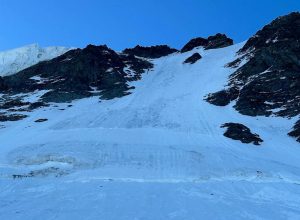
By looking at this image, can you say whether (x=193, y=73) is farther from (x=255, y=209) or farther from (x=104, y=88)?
(x=255, y=209)

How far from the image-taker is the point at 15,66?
94312mm

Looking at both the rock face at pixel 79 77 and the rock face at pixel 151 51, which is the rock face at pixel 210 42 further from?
the rock face at pixel 79 77

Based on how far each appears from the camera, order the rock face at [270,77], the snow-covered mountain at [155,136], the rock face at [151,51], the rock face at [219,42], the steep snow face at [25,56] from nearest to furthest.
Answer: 1. the snow-covered mountain at [155,136]
2. the rock face at [270,77]
3. the rock face at [219,42]
4. the steep snow face at [25,56]
5. the rock face at [151,51]

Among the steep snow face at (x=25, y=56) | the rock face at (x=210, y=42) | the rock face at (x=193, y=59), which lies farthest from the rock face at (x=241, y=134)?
the steep snow face at (x=25, y=56)

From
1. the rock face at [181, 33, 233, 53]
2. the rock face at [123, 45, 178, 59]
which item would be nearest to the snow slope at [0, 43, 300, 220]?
the rock face at [181, 33, 233, 53]

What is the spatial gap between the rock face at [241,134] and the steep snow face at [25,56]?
63.6 metres

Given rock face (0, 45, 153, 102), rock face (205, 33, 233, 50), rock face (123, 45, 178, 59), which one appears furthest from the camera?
rock face (123, 45, 178, 59)

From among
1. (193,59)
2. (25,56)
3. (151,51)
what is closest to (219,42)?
(193,59)

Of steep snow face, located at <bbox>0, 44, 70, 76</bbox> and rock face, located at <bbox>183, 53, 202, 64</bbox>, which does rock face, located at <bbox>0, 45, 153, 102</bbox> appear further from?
steep snow face, located at <bbox>0, 44, 70, 76</bbox>

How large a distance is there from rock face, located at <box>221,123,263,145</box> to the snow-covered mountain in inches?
3.9

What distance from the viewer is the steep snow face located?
309 ft

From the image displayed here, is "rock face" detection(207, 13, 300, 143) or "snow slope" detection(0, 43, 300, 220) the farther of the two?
"rock face" detection(207, 13, 300, 143)

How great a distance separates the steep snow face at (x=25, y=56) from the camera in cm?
9406

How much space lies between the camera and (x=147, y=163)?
26.8 metres
